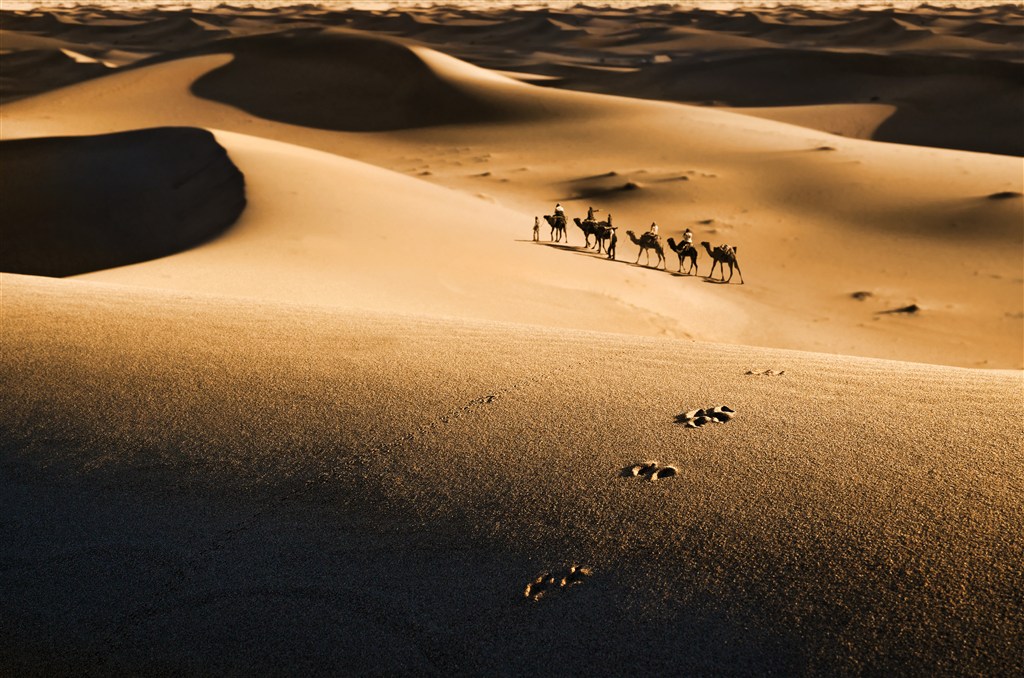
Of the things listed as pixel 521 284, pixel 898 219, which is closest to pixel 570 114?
pixel 898 219

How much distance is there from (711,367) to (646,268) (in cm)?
689

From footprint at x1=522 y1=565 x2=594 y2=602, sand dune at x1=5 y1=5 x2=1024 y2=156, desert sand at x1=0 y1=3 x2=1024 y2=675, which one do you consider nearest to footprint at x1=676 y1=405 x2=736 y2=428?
desert sand at x1=0 y1=3 x2=1024 y2=675

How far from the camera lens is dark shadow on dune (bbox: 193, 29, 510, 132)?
84.3 feet

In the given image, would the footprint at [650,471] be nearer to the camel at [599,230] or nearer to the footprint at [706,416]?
the footprint at [706,416]

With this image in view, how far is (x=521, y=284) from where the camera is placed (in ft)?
30.5

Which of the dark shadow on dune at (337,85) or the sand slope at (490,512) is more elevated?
the sand slope at (490,512)

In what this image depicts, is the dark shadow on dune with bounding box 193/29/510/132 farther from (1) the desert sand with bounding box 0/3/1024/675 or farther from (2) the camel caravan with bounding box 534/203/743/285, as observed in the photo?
(1) the desert sand with bounding box 0/3/1024/675

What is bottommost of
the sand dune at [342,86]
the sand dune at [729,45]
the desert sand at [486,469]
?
the sand dune at [729,45]

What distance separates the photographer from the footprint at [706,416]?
388cm

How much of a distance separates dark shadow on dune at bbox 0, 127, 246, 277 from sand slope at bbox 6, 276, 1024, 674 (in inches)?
276

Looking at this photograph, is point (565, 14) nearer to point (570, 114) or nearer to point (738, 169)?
point (570, 114)

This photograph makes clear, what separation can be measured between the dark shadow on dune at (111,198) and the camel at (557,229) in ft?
12.9

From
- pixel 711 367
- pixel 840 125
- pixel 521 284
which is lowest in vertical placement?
pixel 840 125

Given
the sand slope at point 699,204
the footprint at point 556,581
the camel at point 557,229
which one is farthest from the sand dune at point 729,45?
the footprint at point 556,581
